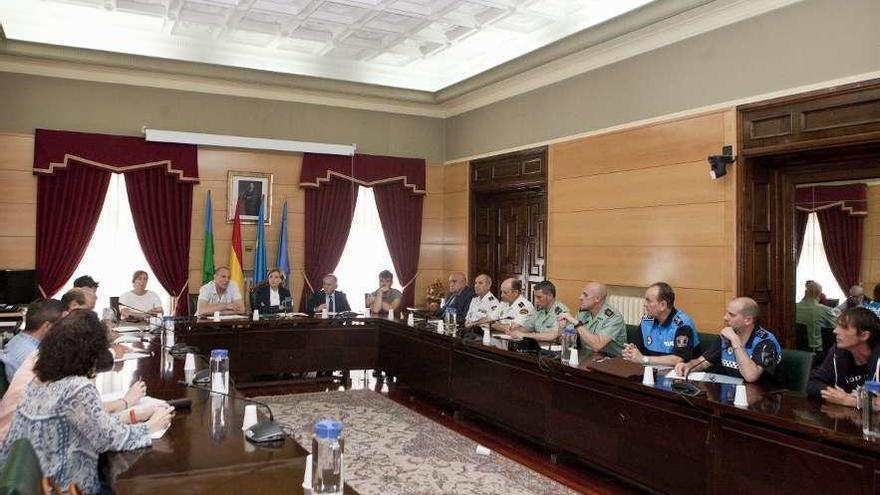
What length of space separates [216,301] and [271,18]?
9.83ft

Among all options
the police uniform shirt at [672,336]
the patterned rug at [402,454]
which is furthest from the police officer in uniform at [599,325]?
the patterned rug at [402,454]

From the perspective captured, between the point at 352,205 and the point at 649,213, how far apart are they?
403cm

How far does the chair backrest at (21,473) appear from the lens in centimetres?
164

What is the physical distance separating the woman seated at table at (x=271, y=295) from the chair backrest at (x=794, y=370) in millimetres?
5073

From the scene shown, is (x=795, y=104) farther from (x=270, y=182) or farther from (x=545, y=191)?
(x=270, y=182)

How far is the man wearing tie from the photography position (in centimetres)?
739

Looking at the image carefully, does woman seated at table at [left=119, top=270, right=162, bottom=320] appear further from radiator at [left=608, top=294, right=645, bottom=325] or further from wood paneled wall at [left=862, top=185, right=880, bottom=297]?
wood paneled wall at [left=862, top=185, right=880, bottom=297]

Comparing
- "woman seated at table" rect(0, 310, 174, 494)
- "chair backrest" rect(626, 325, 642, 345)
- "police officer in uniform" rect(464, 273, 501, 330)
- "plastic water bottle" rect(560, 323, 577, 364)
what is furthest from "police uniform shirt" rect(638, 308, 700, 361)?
"woman seated at table" rect(0, 310, 174, 494)

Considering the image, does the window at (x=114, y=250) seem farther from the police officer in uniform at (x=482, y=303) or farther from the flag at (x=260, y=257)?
the police officer in uniform at (x=482, y=303)

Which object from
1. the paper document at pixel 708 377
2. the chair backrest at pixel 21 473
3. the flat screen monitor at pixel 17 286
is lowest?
the paper document at pixel 708 377

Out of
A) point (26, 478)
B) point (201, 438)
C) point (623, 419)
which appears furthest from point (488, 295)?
point (26, 478)

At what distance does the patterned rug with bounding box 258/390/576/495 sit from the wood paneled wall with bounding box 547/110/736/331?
2.19 meters

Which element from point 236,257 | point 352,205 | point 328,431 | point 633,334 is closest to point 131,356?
point 328,431

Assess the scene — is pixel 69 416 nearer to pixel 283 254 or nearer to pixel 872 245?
pixel 872 245
